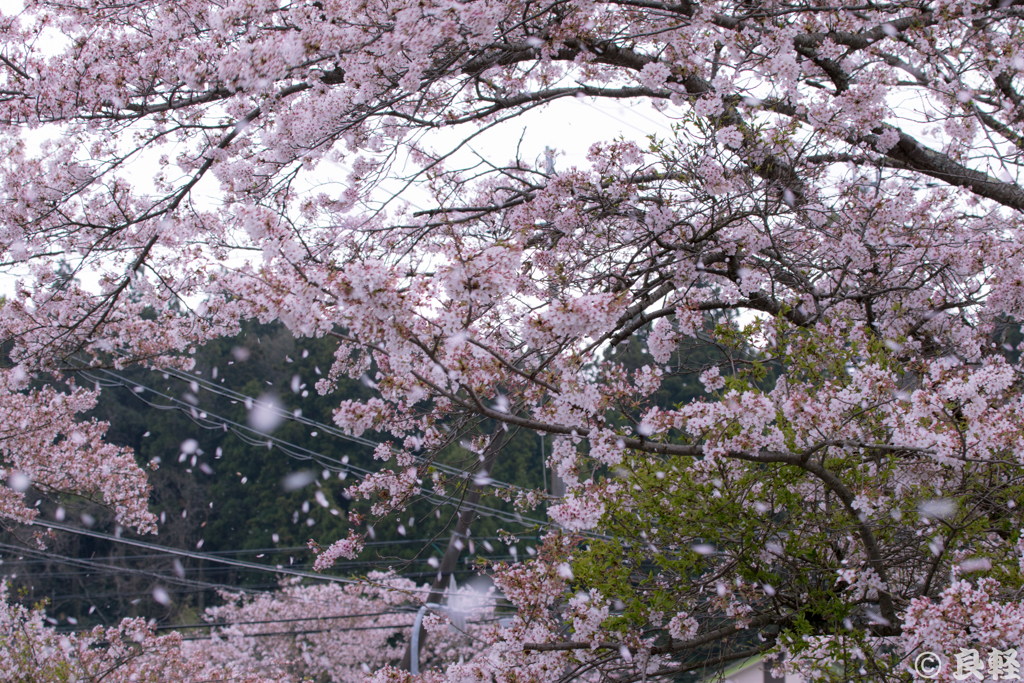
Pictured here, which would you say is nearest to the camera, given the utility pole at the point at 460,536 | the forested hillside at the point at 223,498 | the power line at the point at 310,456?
the utility pole at the point at 460,536

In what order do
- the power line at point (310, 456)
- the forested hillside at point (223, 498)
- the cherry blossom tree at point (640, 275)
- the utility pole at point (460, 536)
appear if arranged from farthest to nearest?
1. the forested hillside at point (223, 498)
2. the power line at point (310, 456)
3. the utility pole at point (460, 536)
4. the cherry blossom tree at point (640, 275)

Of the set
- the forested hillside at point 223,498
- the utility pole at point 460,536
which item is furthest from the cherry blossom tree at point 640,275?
the forested hillside at point 223,498

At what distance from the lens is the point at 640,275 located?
13.2 ft

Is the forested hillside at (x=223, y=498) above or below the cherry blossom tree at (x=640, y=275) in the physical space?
above

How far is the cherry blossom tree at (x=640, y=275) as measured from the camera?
2527 mm

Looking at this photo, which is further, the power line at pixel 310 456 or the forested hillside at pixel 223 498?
the forested hillside at pixel 223 498

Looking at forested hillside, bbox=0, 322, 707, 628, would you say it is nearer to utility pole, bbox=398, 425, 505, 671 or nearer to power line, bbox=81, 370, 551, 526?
power line, bbox=81, 370, 551, 526

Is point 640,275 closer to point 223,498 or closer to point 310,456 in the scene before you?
point 310,456

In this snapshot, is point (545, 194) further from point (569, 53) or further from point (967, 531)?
point (967, 531)

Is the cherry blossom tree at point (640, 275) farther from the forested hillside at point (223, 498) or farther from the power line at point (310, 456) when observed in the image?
the forested hillside at point (223, 498)

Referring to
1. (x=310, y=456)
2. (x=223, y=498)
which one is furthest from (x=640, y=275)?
(x=223, y=498)

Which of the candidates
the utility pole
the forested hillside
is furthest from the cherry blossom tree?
the forested hillside

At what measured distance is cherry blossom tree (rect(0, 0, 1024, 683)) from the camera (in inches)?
99.5

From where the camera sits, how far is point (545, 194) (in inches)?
154
